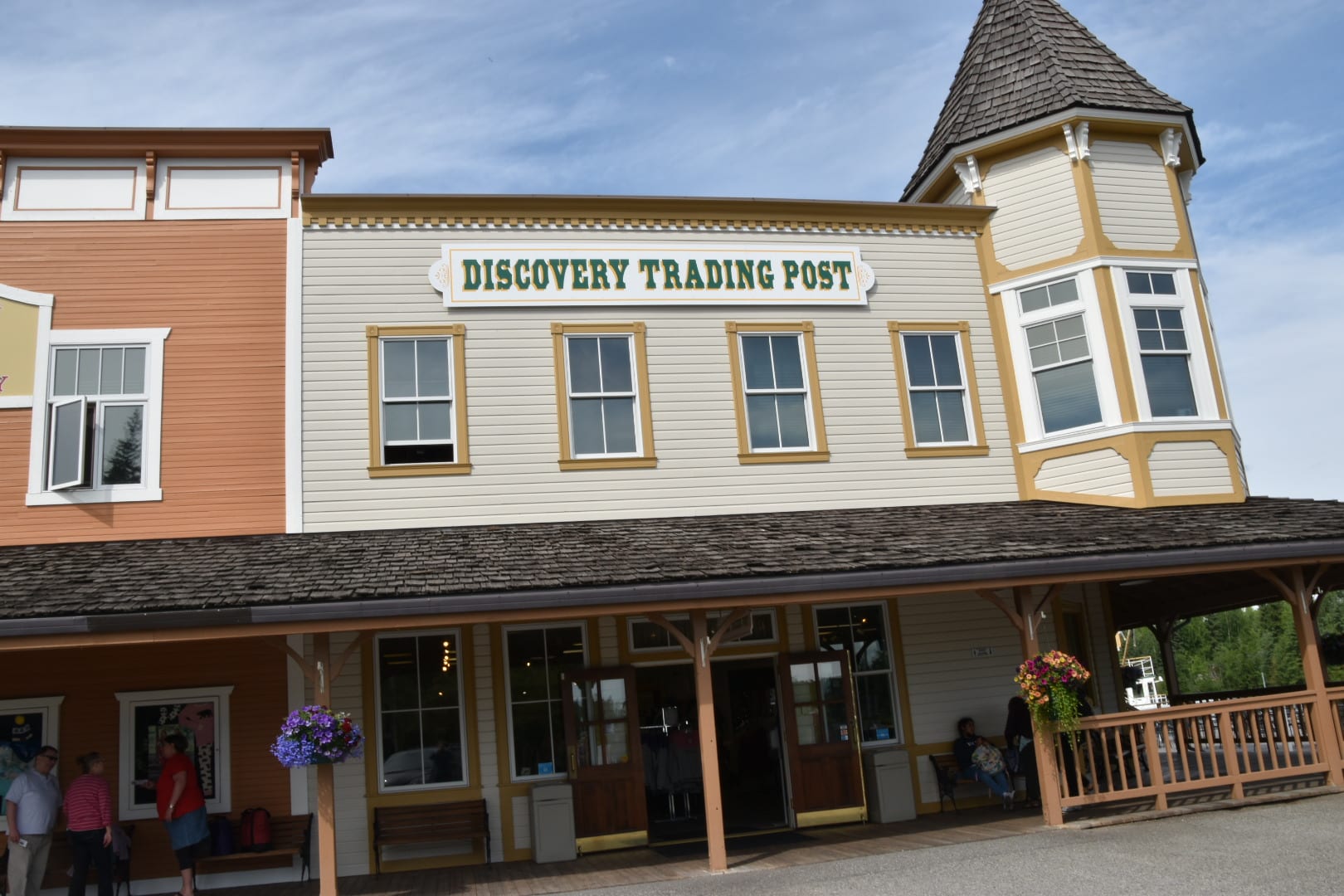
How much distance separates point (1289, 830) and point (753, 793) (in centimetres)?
653

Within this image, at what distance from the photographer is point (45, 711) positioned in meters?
11.1

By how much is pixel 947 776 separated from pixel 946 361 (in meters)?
4.88

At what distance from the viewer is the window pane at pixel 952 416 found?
13.9 m

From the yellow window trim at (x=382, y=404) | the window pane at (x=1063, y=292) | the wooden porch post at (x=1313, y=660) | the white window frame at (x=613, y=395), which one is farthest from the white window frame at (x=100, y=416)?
the wooden porch post at (x=1313, y=660)

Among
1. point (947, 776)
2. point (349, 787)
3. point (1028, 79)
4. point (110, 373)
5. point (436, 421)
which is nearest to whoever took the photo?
point (349, 787)

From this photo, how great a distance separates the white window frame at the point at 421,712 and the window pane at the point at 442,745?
0.12 feet

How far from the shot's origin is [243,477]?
39.3 ft

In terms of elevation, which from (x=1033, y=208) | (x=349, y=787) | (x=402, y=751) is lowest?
(x=349, y=787)

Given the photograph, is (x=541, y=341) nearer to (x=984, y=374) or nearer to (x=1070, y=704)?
(x=984, y=374)

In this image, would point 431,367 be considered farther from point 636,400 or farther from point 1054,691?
point 1054,691

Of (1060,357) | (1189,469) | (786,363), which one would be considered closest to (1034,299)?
(1060,357)

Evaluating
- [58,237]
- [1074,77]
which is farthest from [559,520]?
[1074,77]

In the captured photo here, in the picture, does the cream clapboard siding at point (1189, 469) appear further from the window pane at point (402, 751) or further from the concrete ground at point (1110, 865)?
the window pane at point (402, 751)

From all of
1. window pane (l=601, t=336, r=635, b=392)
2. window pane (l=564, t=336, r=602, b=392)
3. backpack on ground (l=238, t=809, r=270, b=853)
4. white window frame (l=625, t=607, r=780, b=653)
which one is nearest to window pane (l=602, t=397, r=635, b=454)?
window pane (l=601, t=336, r=635, b=392)
